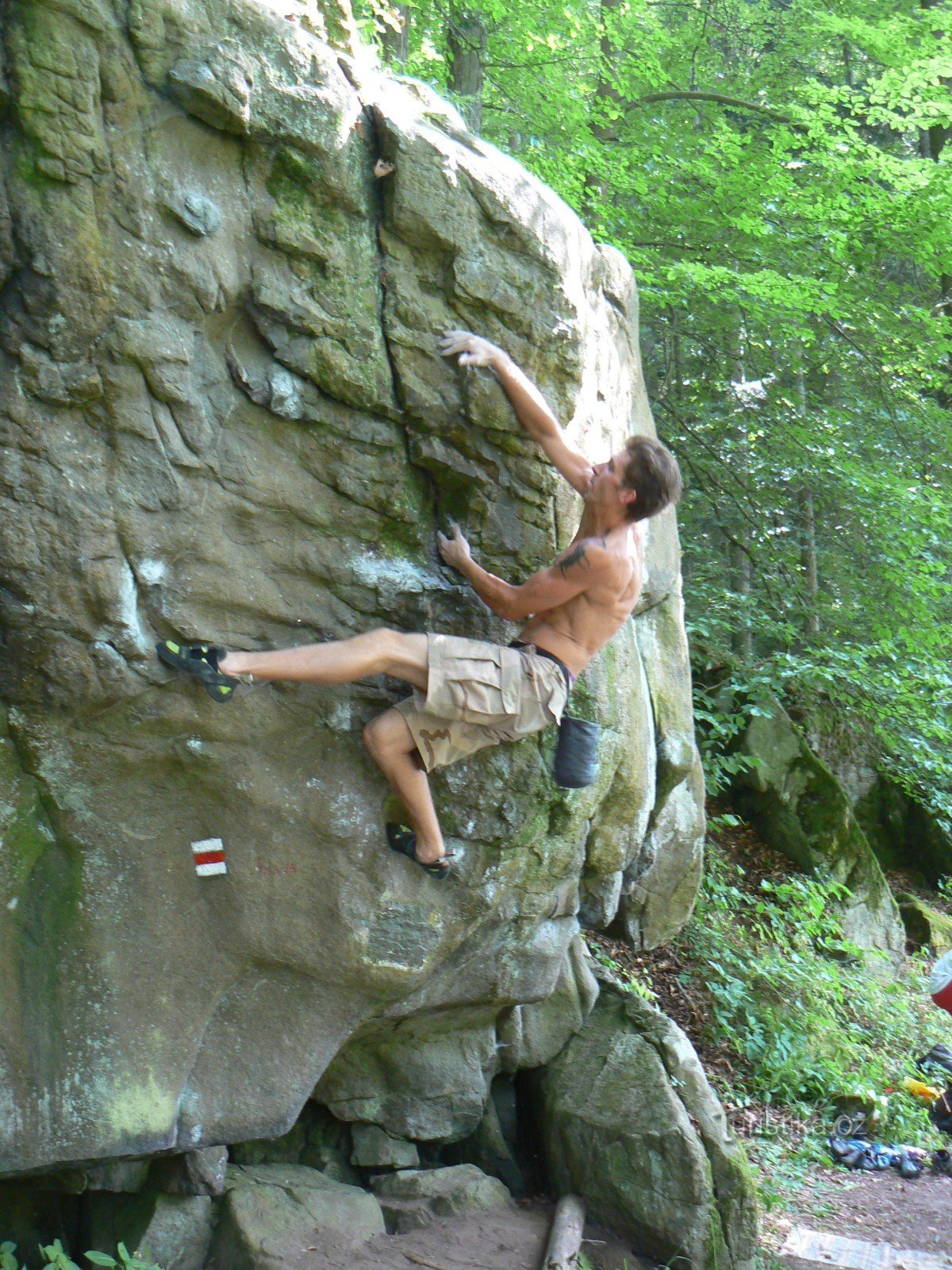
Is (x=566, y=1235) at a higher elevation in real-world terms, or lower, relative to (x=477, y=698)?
lower

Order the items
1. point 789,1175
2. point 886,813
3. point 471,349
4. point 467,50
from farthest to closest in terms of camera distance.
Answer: point 886,813, point 467,50, point 789,1175, point 471,349

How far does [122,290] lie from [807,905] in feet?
26.0

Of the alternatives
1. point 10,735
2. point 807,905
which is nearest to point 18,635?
point 10,735

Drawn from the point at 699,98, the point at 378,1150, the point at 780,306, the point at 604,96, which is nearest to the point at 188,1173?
the point at 378,1150

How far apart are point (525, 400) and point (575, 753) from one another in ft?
5.35

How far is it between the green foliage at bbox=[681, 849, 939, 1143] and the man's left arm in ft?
16.3

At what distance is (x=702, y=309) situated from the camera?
1085 centimetres

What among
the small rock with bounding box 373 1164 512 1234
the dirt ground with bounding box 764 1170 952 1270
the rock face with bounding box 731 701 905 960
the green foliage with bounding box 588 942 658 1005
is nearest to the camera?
the small rock with bounding box 373 1164 512 1234

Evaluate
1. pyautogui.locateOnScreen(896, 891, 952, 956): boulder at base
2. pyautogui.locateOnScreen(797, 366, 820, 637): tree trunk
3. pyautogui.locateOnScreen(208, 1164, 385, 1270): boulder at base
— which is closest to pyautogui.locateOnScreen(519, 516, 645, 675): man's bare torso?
pyautogui.locateOnScreen(208, 1164, 385, 1270): boulder at base

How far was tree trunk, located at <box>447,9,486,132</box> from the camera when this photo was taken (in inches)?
358

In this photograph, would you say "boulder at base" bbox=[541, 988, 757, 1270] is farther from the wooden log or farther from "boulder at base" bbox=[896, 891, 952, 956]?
"boulder at base" bbox=[896, 891, 952, 956]

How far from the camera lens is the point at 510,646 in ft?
16.2

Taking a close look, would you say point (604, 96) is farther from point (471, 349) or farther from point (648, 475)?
point (648, 475)

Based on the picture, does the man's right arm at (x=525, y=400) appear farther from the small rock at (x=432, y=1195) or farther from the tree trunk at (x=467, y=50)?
the tree trunk at (x=467, y=50)
